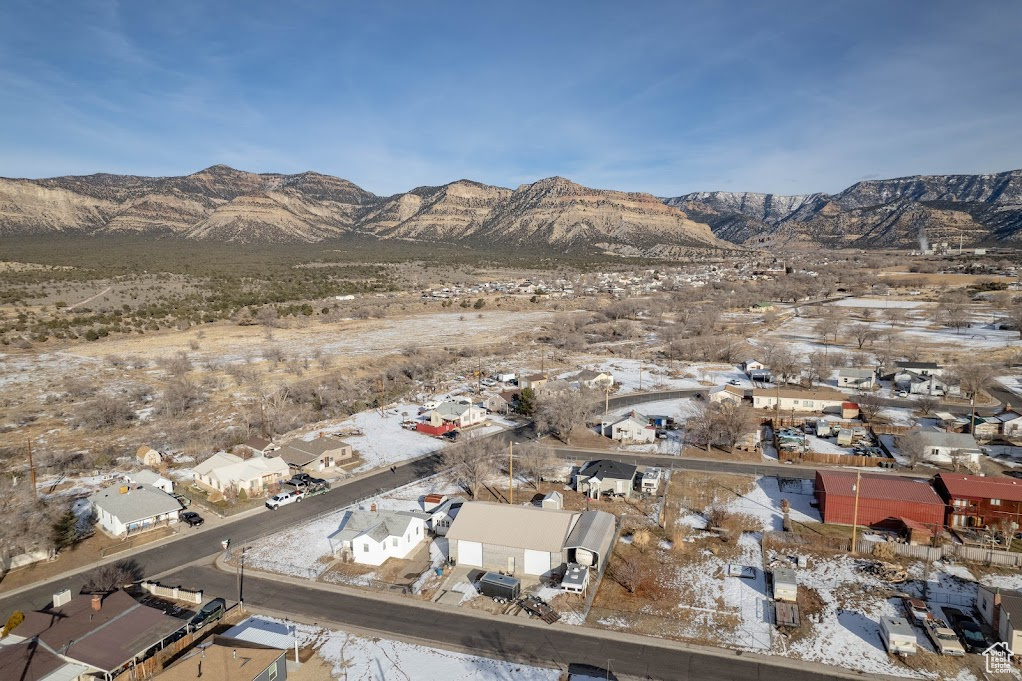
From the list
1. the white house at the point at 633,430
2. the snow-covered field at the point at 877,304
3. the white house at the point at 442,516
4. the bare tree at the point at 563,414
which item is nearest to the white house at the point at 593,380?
the bare tree at the point at 563,414

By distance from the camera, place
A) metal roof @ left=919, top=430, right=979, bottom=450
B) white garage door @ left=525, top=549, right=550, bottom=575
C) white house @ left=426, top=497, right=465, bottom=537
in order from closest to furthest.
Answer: white garage door @ left=525, top=549, right=550, bottom=575 → white house @ left=426, top=497, right=465, bottom=537 → metal roof @ left=919, top=430, right=979, bottom=450

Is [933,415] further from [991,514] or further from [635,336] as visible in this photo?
[635,336]

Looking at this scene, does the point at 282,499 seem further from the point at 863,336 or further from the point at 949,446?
the point at 863,336

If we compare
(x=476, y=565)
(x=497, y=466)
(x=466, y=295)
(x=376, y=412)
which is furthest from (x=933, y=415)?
(x=466, y=295)

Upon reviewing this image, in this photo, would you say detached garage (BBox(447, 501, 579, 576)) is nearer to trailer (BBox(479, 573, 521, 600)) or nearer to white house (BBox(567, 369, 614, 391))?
trailer (BBox(479, 573, 521, 600))

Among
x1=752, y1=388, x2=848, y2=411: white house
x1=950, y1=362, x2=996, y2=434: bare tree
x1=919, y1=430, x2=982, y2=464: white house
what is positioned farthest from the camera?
x1=950, y1=362, x2=996, y2=434: bare tree

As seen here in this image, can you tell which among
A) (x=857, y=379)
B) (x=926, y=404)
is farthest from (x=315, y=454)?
(x=857, y=379)

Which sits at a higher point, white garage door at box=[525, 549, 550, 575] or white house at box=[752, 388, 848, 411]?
white house at box=[752, 388, 848, 411]

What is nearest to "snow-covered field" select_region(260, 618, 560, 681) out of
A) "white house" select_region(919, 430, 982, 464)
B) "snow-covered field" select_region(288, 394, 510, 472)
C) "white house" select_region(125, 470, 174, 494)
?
"snow-covered field" select_region(288, 394, 510, 472)
